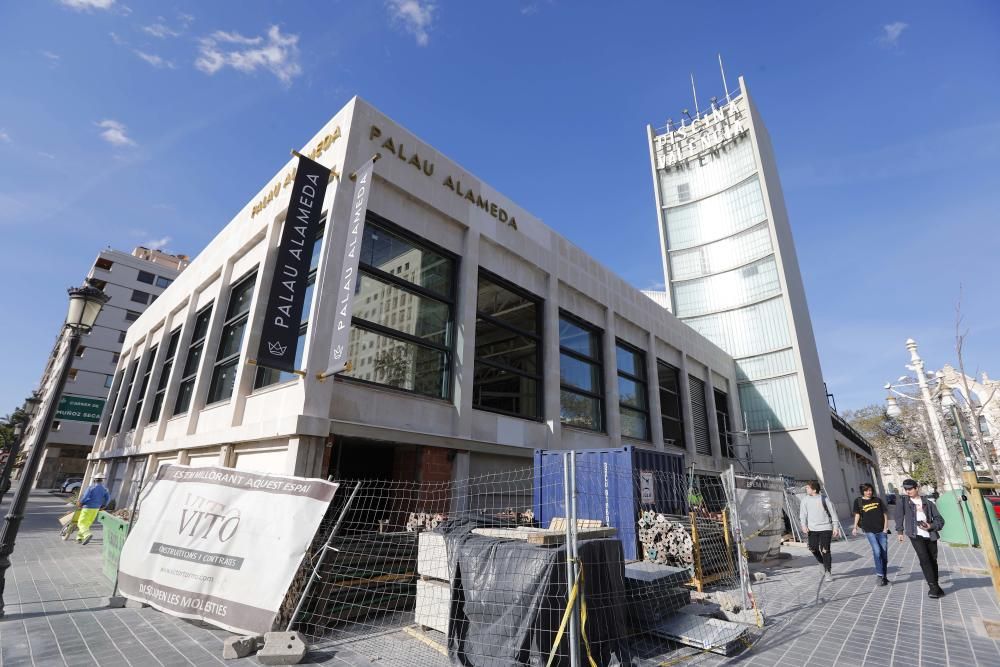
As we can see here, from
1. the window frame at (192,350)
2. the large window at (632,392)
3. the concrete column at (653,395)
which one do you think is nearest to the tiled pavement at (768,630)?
the window frame at (192,350)

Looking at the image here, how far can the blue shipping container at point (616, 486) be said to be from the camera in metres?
10.3

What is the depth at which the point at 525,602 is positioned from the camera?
4.66 meters

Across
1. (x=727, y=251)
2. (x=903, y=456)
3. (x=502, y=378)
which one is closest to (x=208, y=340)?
(x=502, y=378)

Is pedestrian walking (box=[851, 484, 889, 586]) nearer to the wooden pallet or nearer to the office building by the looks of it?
the wooden pallet

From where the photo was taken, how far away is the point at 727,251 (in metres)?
30.5

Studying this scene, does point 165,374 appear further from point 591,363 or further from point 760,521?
point 760,521

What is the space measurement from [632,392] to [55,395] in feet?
56.7

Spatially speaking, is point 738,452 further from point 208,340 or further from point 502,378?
point 208,340

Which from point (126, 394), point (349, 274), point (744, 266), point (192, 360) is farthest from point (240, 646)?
point (744, 266)

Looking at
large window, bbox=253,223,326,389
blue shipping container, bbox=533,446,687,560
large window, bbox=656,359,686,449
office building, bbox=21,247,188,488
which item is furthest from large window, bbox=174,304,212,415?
office building, bbox=21,247,188,488

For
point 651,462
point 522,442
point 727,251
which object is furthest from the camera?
point 727,251

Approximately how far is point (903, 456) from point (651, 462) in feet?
220

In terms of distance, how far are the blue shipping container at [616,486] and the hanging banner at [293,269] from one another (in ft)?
21.3

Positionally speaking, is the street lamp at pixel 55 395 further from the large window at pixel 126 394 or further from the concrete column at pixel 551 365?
the large window at pixel 126 394
